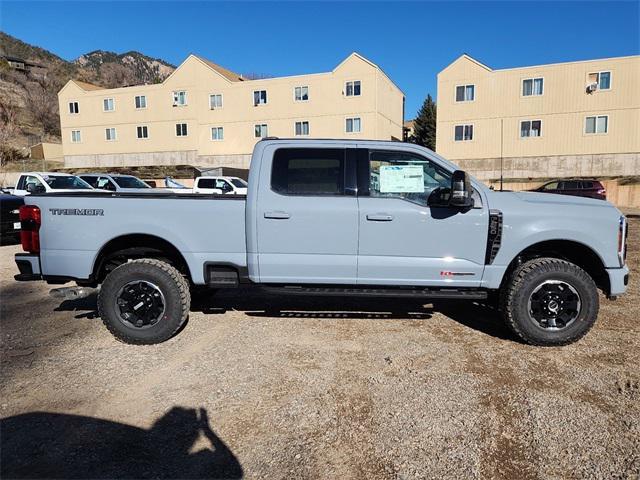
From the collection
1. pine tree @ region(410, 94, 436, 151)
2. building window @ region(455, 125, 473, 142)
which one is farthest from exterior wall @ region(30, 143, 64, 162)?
building window @ region(455, 125, 473, 142)

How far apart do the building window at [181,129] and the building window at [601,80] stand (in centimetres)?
3303

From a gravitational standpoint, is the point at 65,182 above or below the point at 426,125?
below

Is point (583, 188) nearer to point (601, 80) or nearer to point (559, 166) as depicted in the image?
point (559, 166)

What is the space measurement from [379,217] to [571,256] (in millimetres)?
2216

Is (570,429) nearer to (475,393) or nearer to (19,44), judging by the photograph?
(475,393)

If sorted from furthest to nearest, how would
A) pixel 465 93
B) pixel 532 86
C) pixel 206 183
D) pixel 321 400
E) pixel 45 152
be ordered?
pixel 45 152, pixel 465 93, pixel 532 86, pixel 206 183, pixel 321 400

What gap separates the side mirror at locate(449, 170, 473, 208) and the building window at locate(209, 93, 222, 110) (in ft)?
127

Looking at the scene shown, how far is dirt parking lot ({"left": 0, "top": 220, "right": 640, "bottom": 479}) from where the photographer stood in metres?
2.78

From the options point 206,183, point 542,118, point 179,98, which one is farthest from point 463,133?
point 179,98

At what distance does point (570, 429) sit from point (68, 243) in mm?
4734

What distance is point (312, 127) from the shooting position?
3731cm

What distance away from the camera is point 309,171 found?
15.2ft

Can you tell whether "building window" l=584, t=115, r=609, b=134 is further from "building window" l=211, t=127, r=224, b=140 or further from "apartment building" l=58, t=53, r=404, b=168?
"building window" l=211, t=127, r=224, b=140

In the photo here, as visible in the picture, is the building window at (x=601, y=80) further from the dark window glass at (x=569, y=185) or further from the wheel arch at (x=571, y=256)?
the wheel arch at (x=571, y=256)
